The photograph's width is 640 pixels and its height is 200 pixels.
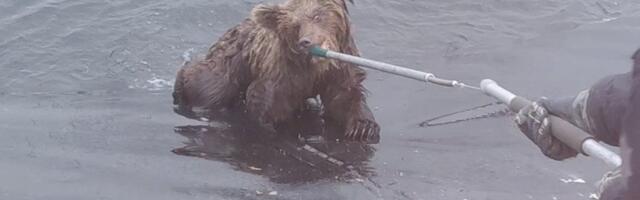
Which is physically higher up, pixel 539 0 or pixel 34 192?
pixel 539 0

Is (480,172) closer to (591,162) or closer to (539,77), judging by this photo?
(591,162)

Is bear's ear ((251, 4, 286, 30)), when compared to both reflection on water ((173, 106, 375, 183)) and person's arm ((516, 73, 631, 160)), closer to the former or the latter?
reflection on water ((173, 106, 375, 183))

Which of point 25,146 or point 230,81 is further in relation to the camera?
point 230,81

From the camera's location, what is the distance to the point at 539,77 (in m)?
7.77

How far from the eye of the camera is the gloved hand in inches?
138

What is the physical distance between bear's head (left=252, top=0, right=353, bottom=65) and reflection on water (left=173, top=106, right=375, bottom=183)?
0.60 metres

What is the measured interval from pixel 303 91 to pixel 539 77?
2.35 m

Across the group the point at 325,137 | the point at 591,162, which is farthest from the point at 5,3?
the point at 591,162

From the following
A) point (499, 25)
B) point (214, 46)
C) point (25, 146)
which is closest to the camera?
point (25, 146)

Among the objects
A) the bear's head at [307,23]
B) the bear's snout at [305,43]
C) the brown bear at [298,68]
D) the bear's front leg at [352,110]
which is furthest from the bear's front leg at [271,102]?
the bear's snout at [305,43]

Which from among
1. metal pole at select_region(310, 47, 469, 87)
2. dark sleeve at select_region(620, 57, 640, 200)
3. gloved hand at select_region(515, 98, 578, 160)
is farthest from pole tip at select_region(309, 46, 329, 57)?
dark sleeve at select_region(620, 57, 640, 200)

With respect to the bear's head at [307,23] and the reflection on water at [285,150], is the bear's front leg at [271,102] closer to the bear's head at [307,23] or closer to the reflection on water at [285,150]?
the reflection on water at [285,150]

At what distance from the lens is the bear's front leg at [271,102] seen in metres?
6.33

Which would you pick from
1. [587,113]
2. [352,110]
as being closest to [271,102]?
[352,110]
